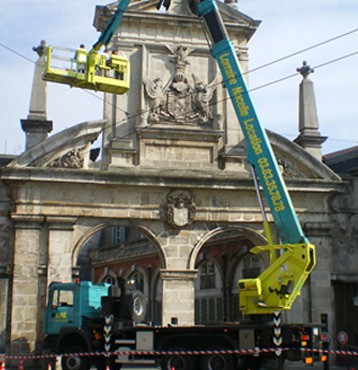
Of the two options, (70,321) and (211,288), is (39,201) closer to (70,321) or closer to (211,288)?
(70,321)

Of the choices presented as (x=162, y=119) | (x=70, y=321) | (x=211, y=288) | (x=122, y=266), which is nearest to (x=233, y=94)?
(x=162, y=119)

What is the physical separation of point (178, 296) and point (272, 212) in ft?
19.8

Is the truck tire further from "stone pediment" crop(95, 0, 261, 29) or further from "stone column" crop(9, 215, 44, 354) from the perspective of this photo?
"stone pediment" crop(95, 0, 261, 29)

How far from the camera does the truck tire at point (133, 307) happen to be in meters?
18.3

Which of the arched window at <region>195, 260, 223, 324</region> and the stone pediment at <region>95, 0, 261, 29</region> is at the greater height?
the stone pediment at <region>95, 0, 261, 29</region>

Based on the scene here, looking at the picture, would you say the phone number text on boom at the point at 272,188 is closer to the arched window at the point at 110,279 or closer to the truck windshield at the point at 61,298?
the truck windshield at the point at 61,298

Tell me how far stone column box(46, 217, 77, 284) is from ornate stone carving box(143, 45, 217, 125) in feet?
14.5

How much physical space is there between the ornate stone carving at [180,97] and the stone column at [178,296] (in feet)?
16.6

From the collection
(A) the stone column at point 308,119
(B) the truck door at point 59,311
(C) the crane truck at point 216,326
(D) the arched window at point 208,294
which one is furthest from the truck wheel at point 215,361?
(D) the arched window at point 208,294

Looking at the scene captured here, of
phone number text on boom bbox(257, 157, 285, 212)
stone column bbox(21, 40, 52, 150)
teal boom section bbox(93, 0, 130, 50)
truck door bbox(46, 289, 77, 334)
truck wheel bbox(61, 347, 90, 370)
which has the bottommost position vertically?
truck wheel bbox(61, 347, 90, 370)

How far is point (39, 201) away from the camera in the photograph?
72.2ft

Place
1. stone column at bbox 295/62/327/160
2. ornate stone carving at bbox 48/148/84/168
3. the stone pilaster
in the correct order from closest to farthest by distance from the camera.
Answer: ornate stone carving at bbox 48/148/84/168 < the stone pilaster < stone column at bbox 295/62/327/160

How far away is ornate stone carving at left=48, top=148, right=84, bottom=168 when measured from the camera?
22266 millimetres

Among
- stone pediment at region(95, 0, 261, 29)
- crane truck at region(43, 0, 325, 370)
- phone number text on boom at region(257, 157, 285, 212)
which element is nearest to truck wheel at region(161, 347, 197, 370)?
crane truck at region(43, 0, 325, 370)
